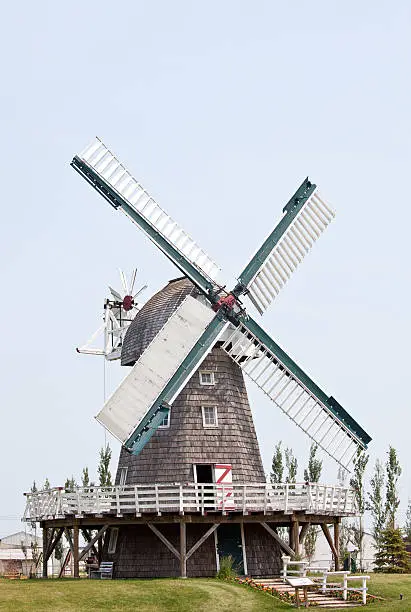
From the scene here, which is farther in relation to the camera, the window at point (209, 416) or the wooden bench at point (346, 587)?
the window at point (209, 416)

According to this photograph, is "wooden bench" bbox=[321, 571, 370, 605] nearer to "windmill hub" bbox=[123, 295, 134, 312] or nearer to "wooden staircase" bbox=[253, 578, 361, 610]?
"wooden staircase" bbox=[253, 578, 361, 610]

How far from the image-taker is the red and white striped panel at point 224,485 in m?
29.8

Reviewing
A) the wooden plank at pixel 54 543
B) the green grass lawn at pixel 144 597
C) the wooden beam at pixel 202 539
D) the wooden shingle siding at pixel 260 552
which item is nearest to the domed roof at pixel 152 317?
the wooden plank at pixel 54 543

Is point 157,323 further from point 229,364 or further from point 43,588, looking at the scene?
point 43,588

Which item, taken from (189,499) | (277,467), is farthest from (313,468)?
(189,499)

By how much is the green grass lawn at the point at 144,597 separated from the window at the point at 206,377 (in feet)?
21.9

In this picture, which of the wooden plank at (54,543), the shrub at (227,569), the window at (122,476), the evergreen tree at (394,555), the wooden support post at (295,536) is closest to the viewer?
the shrub at (227,569)

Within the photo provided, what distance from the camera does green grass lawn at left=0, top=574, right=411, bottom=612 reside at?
80.5ft

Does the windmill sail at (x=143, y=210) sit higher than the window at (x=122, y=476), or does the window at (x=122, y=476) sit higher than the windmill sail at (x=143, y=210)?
the windmill sail at (x=143, y=210)

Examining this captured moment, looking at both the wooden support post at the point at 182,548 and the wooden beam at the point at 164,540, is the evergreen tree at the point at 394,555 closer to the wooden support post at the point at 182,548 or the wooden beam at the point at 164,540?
the wooden beam at the point at 164,540

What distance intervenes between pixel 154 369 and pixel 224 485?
395 cm

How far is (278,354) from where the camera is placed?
32219 mm

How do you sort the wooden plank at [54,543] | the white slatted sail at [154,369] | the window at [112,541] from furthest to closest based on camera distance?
the wooden plank at [54,543], the window at [112,541], the white slatted sail at [154,369]

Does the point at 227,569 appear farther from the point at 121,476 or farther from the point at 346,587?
the point at 121,476
